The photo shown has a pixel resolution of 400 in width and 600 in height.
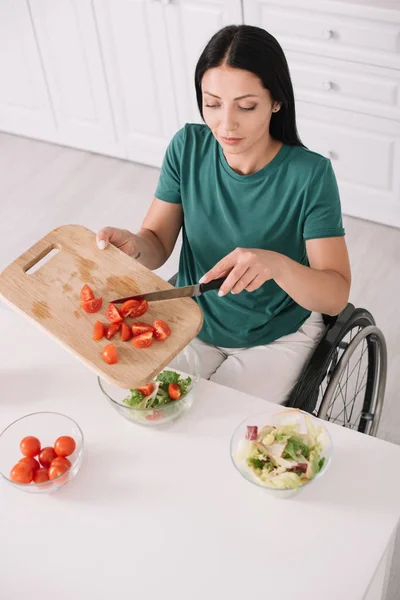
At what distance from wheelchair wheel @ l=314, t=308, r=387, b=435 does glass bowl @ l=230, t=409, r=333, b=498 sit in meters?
0.27

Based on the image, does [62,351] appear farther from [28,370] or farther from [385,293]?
[385,293]

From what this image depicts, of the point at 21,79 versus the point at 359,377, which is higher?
the point at 21,79

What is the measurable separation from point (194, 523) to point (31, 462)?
1.00 feet

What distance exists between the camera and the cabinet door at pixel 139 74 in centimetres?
300

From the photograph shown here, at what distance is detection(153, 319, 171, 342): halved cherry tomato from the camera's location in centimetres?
143

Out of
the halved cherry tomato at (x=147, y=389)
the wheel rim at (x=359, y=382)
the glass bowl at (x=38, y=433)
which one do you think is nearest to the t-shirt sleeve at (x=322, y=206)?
the wheel rim at (x=359, y=382)

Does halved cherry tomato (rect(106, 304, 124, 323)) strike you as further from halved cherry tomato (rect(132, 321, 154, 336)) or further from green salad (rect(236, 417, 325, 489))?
green salad (rect(236, 417, 325, 489))

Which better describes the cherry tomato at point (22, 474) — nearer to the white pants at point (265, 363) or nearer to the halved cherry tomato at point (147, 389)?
the halved cherry tomato at point (147, 389)

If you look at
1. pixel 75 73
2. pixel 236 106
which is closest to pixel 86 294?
pixel 236 106

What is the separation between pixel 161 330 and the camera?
4.71 ft

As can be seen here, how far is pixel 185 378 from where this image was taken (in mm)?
1484

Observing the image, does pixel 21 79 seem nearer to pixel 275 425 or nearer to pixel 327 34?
pixel 327 34

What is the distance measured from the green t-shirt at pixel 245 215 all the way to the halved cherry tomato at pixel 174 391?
42 cm

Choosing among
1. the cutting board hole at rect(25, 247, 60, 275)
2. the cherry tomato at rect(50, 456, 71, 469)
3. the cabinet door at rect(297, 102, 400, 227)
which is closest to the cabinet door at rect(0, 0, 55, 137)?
the cutting board hole at rect(25, 247, 60, 275)
